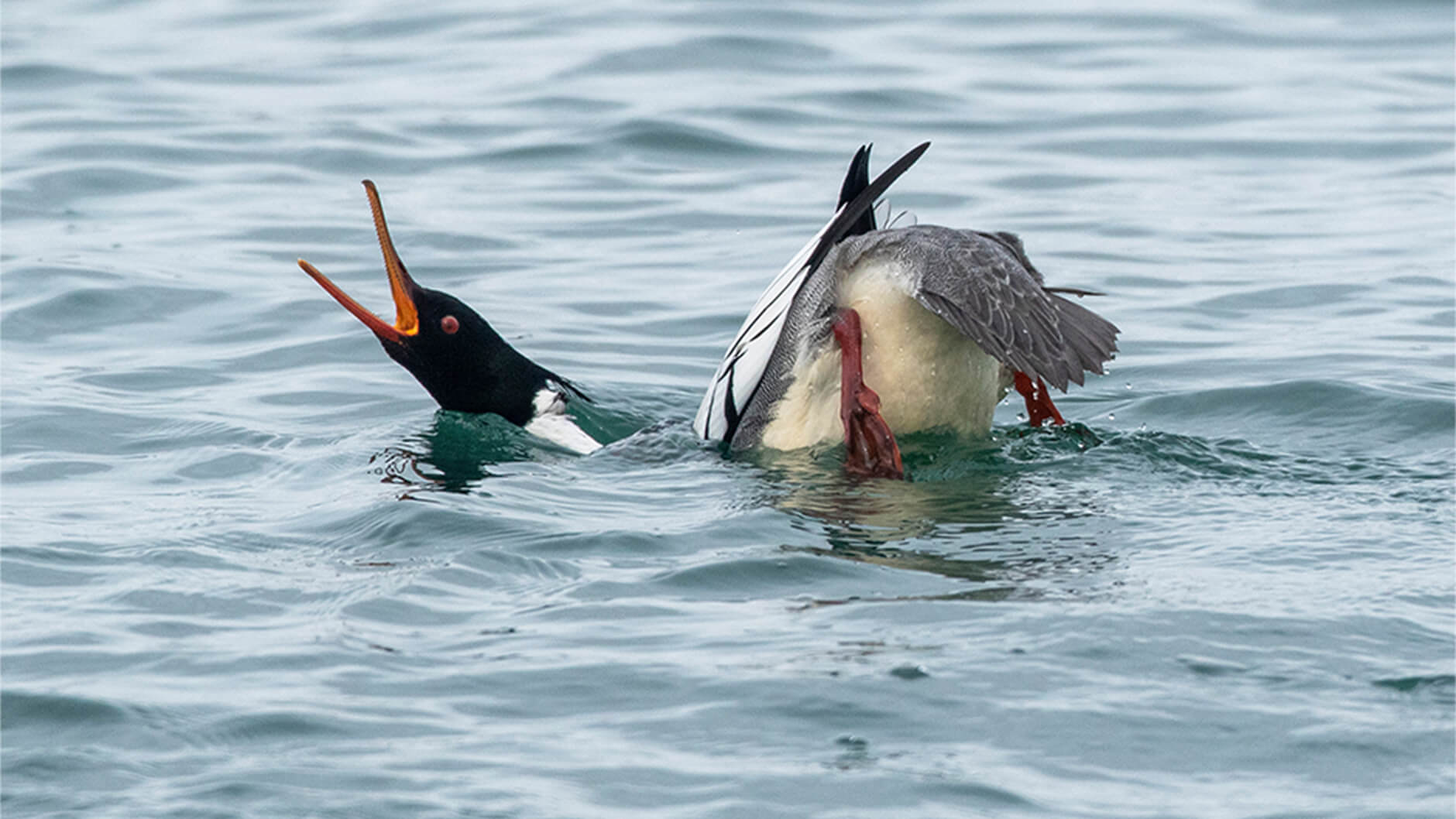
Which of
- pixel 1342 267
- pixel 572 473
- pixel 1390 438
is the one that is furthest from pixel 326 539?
pixel 1342 267

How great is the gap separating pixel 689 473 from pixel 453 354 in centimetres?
124

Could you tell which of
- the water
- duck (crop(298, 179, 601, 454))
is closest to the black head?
duck (crop(298, 179, 601, 454))

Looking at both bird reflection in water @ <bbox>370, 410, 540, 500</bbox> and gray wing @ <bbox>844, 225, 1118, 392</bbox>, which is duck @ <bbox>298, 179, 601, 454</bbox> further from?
gray wing @ <bbox>844, 225, 1118, 392</bbox>

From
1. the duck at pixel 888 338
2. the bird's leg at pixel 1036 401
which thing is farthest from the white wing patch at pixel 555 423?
the bird's leg at pixel 1036 401

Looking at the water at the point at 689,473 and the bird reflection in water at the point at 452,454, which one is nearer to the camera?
the water at the point at 689,473

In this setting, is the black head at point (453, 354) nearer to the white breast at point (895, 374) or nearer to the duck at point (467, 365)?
the duck at point (467, 365)

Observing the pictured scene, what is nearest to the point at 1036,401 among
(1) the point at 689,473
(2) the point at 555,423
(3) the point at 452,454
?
(1) the point at 689,473

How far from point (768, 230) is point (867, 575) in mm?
6076

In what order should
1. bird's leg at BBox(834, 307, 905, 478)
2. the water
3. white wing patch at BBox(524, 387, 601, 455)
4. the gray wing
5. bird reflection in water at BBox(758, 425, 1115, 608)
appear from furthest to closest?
white wing patch at BBox(524, 387, 601, 455)
bird's leg at BBox(834, 307, 905, 478)
the gray wing
bird reflection in water at BBox(758, 425, 1115, 608)
the water

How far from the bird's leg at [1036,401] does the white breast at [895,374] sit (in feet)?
0.98

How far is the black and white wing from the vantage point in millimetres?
6141

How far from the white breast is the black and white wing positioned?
0.12 metres

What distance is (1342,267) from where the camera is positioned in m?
10.0

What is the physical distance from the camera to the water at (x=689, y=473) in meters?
4.11
